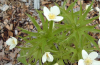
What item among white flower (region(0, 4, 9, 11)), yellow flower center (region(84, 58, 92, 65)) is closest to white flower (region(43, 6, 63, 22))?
yellow flower center (region(84, 58, 92, 65))

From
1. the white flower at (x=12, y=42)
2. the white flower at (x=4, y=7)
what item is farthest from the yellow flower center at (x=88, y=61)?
the white flower at (x=4, y=7)

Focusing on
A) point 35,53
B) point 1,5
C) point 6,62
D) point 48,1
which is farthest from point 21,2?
point 35,53

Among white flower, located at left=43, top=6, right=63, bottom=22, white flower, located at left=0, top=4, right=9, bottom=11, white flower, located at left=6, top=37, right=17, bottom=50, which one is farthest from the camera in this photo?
white flower, located at left=0, top=4, right=9, bottom=11

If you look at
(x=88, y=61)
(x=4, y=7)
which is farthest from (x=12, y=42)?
(x=4, y=7)

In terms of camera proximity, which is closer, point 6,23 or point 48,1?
point 6,23

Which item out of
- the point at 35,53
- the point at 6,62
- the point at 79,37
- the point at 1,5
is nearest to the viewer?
the point at 79,37

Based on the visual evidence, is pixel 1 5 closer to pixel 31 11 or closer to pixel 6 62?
pixel 31 11

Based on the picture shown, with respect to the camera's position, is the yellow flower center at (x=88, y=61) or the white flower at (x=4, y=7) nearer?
the yellow flower center at (x=88, y=61)

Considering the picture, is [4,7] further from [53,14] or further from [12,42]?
[53,14]

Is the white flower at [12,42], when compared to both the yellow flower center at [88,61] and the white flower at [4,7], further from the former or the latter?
the white flower at [4,7]

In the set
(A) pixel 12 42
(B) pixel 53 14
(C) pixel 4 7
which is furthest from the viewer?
(C) pixel 4 7

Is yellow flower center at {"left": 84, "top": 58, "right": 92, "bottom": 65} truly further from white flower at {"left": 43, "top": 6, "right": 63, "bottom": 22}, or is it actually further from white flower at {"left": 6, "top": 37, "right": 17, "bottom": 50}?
white flower at {"left": 6, "top": 37, "right": 17, "bottom": 50}
